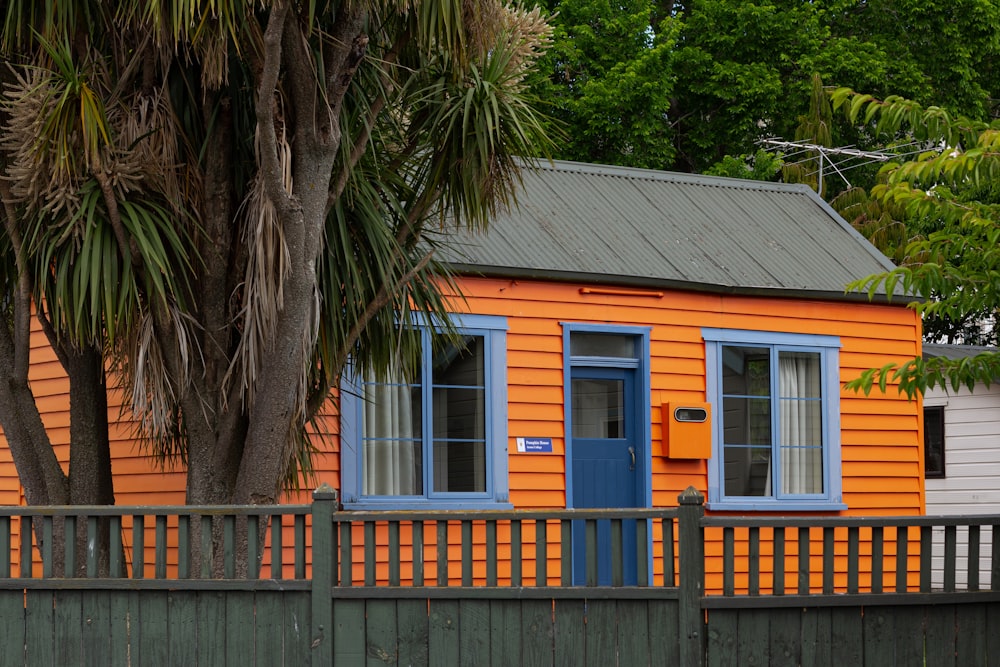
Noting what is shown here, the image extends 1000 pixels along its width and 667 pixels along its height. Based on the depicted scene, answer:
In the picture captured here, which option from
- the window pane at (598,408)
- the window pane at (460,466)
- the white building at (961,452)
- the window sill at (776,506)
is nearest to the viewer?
the window pane at (460,466)

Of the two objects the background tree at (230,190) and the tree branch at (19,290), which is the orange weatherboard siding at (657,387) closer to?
the background tree at (230,190)

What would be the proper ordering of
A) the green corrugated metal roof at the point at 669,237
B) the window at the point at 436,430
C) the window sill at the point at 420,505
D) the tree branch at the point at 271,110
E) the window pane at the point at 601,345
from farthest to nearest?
the window pane at the point at 601,345
the green corrugated metal roof at the point at 669,237
the window at the point at 436,430
the window sill at the point at 420,505
the tree branch at the point at 271,110

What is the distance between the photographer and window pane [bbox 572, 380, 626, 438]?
11242 mm

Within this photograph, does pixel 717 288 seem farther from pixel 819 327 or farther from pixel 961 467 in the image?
pixel 961 467

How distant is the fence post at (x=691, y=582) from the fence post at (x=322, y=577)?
5.33ft

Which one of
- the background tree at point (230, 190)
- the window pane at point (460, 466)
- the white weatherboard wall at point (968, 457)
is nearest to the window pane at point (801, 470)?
the window pane at point (460, 466)

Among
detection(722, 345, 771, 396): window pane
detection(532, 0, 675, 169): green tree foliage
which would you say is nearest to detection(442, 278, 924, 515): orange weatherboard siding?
detection(722, 345, 771, 396): window pane

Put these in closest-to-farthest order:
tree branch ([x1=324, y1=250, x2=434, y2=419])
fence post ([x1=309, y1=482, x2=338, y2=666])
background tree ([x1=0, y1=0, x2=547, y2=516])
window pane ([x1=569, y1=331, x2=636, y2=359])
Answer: fence post ([x1=309, y1=482, x2=338, y2=666]) → background tree ([x1=0, y1=0, x2=547, y2=516]) → tree branch ([x1=324, y1=250, x2=434, y2=419]) → window pane ([x1=569, y1=331, x2=636, y2=359])

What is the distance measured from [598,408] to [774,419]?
5.52ft

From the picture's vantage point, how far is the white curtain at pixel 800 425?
1195 centimetres

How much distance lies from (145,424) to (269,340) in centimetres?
89

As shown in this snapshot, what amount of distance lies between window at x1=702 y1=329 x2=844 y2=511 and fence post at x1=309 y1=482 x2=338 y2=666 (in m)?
5.60

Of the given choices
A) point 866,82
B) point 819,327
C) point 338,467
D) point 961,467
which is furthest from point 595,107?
point 338,467

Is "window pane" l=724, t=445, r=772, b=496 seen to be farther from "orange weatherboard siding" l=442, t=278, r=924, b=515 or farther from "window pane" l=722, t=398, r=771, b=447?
"orange weatherboard siding" l=442, t=278, r=924, b=515
